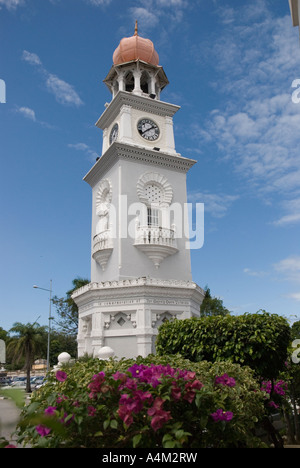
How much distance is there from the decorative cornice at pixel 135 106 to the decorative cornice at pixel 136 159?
4006 millimetres

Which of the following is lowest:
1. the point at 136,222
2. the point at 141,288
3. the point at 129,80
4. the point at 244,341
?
the point at 244,341

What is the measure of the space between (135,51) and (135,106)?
514 centimetres

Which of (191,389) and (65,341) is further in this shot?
(65,341)

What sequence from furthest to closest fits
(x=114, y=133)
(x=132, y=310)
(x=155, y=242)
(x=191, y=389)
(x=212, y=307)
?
(x=212, y=307), (x=114, y=133), (x=155, y=242), (x=132, y=310), (x=191, y=389)

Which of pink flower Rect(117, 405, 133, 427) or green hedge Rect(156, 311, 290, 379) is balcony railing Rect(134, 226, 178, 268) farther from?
pink flower Rect(117, 405, 133, 427)

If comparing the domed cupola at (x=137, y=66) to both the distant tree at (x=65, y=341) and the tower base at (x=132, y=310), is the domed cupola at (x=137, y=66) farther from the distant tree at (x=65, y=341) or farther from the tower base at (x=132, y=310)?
the distant tree at (x=65, y=341)

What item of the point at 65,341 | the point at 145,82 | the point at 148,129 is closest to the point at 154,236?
the point at 148,129

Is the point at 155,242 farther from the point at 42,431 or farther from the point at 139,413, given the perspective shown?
the point at 42,431

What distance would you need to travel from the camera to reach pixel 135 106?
28922mm

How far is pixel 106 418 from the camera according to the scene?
4594 mm

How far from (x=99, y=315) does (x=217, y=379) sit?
17.8 m

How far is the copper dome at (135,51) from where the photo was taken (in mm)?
30594

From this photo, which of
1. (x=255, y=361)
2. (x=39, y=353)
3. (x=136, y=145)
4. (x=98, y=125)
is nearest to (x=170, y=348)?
(x=255, y=361)

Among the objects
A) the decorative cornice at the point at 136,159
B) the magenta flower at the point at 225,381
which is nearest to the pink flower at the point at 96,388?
the magenta flower at the point at 225,381
